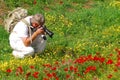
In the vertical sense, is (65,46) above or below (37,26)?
below

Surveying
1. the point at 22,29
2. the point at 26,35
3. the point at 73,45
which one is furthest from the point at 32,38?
the point at 73,45

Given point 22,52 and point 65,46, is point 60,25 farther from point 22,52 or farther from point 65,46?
point 22,52

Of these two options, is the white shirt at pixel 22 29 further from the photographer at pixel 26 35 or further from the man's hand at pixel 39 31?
the man's hand at pixel 39 31

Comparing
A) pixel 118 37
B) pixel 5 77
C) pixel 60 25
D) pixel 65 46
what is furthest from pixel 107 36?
pixel 5 77

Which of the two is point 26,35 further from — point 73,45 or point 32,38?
point 73,45

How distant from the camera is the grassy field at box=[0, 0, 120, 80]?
417 inches

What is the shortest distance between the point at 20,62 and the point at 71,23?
519 cm

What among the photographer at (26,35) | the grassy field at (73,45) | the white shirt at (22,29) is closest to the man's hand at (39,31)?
the photographer at (26,35)

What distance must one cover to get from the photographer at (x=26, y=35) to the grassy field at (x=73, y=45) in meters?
0.26

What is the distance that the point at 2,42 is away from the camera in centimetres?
1416

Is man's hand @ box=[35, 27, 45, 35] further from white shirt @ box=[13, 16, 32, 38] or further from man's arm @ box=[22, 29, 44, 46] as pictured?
white shirt @ box=[13, 16, 32, 38]

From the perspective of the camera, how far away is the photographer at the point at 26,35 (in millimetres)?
12016

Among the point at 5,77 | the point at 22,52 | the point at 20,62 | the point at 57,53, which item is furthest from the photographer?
the point at 57,53

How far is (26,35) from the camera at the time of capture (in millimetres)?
12195
